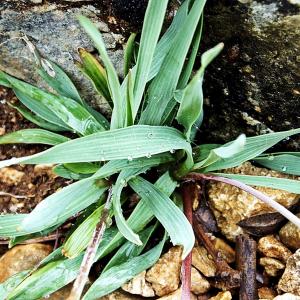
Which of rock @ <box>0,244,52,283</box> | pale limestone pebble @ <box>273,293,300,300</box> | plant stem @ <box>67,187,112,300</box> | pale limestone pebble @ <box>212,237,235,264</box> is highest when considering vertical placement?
plant stem @ <box>67,187,112,300</box>

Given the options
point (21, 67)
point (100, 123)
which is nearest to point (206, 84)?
point (100, 123)

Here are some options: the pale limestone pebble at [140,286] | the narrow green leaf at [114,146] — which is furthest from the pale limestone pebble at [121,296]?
the narrow green leaf at [114,146]

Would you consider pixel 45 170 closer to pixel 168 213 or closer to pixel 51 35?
pixel 51 35

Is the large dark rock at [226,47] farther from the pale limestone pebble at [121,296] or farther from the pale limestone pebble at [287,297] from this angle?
the pale limestone pebble at [121,296]

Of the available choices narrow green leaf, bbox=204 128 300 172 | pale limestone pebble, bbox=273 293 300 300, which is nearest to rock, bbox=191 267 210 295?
pale limestone pebble, bbox=273 293 300 300

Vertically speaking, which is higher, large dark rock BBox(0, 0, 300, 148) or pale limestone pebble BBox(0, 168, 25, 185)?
large dark rock BBox(0, 0, 300, 148)

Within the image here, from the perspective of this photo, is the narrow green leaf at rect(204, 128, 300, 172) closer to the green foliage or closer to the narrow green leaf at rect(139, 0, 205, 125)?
the green foliage
